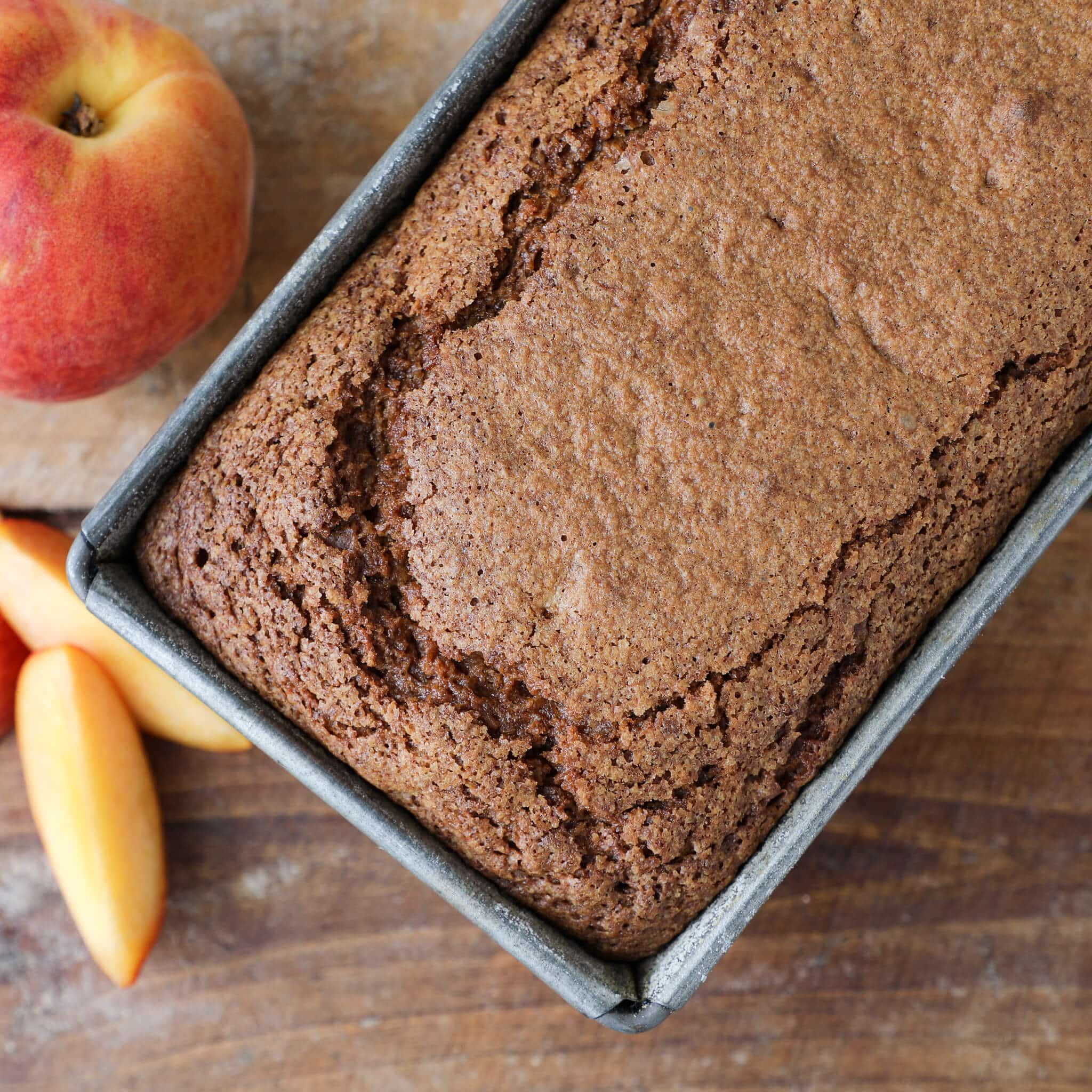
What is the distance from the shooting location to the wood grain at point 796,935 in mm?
1503

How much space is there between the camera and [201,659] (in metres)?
1.06

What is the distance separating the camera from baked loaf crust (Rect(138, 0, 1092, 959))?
3.25ft

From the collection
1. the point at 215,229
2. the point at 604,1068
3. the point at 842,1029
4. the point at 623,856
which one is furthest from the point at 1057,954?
the point at 215,229

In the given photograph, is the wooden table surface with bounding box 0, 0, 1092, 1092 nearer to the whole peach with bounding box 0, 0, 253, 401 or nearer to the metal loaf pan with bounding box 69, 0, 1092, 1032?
the metal loaf pan with bounding box 69, 0, 1092, 1032

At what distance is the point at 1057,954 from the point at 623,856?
2.91ft

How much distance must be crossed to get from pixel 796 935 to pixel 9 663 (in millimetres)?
1224

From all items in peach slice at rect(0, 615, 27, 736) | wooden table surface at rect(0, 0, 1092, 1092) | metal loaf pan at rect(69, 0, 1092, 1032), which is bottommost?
wooden table surface at rect(0, 0, 1092, 1092)

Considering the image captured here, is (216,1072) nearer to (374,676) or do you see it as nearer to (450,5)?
(374,676)

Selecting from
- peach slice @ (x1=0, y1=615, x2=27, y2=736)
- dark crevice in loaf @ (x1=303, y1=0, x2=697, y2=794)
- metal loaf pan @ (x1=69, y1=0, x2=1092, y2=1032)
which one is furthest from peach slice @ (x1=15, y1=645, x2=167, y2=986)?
dark crevice in loaf @ (x1=303, y1=0, x2=697, y2=794)

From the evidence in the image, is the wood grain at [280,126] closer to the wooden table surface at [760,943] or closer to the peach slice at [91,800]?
the peach slice at [91,800]

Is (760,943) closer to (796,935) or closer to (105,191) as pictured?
(796,935)

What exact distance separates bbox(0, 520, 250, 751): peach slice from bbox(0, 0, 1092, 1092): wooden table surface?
104mm

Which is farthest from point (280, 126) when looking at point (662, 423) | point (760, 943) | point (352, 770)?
point (760, 943)

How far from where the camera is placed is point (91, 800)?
1.36 metres
